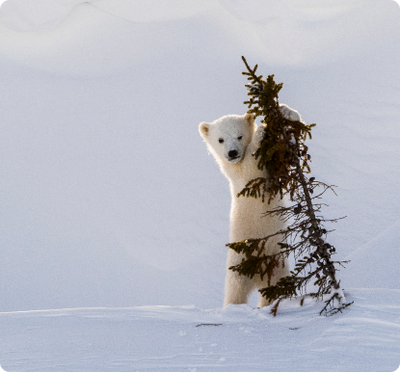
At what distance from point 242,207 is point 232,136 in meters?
0.60

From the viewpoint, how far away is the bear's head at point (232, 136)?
12.4 ft

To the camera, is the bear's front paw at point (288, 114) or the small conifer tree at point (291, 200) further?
the bear's front paw at point (288, 114)

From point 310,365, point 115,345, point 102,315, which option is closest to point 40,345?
point 115,345

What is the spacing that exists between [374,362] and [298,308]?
112 centimetres

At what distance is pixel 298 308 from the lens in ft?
10.0

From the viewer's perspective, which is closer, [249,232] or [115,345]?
[115,345]

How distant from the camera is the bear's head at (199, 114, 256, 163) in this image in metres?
3.78

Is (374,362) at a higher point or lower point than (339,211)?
lower

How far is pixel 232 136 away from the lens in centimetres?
389

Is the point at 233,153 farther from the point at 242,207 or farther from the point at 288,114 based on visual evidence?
the point at 288,114

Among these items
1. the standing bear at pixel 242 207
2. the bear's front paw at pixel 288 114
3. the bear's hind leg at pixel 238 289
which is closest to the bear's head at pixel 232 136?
the standing bear at pixel 242 207

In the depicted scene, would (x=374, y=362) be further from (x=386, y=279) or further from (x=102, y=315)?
(x=386, y=279)

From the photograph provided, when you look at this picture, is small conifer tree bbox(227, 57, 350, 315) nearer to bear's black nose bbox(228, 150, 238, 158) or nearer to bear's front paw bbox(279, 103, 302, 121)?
bear's front paw bbox(279, 103, 302, 121)

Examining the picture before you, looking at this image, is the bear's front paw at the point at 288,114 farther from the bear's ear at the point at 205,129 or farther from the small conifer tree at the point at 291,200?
the bear's ear at the point at 205,129
